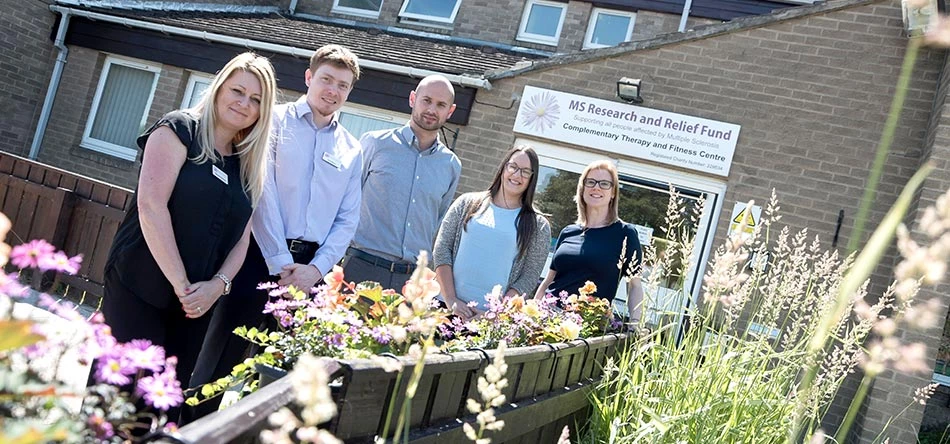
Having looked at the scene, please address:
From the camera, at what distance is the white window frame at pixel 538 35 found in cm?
1109

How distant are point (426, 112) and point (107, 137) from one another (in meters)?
8.73

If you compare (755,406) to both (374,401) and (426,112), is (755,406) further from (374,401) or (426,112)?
(426,112)

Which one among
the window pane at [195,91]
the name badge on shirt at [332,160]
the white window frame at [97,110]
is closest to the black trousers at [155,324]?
the name badge on shirt at [332,160]

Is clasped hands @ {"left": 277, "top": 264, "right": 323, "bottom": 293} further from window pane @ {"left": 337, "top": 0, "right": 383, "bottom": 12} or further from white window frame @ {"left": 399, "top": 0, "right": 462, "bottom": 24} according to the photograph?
window pane @ {"left": 337, "top": 0, "right": 383, "bottom": 12}

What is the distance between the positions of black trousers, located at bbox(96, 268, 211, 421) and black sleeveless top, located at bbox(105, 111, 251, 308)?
27 millimetres

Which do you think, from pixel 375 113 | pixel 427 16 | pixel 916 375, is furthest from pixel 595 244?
pixel 427 16

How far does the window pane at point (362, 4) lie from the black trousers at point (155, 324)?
1013 centimetres

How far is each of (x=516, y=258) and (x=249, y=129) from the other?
1.66 m

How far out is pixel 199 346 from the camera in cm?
281

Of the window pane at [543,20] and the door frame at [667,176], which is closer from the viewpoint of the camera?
the door frame at [667,176]

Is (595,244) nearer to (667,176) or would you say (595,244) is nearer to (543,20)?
(667,176)

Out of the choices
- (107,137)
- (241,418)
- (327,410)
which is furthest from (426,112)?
(107,137)

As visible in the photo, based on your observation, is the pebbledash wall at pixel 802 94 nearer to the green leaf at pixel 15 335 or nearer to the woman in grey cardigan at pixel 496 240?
the woman in grey cardigan at pixel 496 240

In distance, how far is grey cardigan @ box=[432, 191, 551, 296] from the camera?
4.10m
